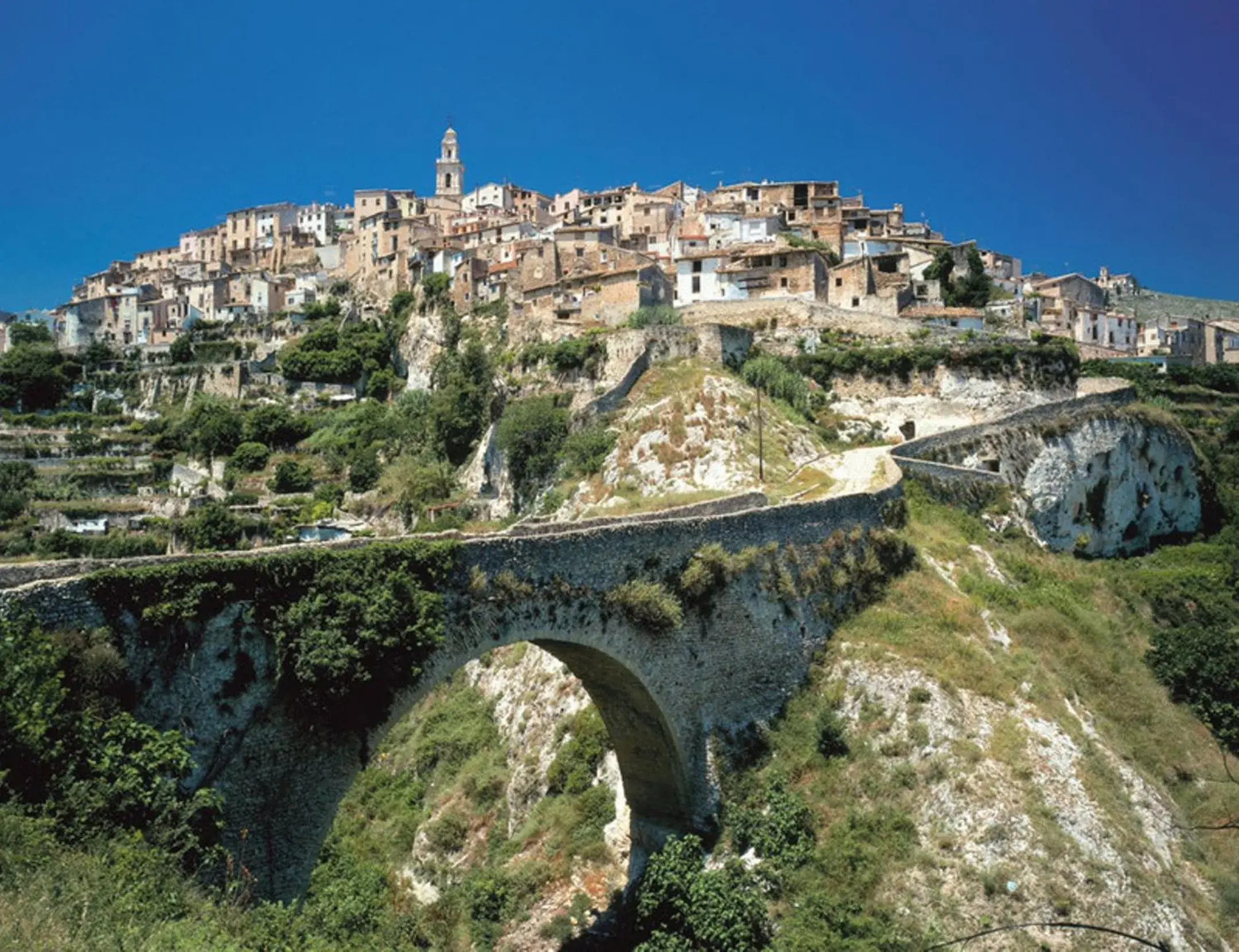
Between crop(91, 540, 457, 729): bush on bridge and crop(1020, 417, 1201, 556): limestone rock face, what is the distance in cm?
2619

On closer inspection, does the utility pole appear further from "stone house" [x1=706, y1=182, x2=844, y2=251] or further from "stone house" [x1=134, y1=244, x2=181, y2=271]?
"stone house" [x1=134, y1=244, x2=181, y2=271]

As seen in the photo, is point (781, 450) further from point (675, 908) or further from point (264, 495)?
point (264, 495)

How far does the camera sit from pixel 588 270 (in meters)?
58.4

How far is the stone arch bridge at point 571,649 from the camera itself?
12.2 m

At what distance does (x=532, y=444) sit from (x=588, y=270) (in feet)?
70.9

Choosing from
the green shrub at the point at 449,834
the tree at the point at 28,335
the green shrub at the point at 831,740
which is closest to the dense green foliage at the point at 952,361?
the green shrub at the point at 831,740

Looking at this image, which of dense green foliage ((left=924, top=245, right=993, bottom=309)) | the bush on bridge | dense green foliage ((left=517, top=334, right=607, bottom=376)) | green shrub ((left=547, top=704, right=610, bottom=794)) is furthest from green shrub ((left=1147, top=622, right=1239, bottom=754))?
dense green foliage ((left=924, top=245, right=993, bottom=309))

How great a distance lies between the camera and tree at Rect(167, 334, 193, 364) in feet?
269

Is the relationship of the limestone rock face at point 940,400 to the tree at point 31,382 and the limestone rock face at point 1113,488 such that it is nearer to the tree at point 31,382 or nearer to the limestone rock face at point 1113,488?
the limestone rock face at point 1113,488

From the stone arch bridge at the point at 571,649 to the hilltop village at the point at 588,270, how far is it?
28145mm

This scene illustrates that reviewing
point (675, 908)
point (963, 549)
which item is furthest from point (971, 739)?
point (963, 549)

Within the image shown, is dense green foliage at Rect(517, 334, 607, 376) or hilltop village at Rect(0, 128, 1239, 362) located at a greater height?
hilltop village at Rect(0, 128, 1239, 362)

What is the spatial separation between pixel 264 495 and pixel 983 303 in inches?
1715

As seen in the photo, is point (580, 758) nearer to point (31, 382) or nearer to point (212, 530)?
point (212, 530)
